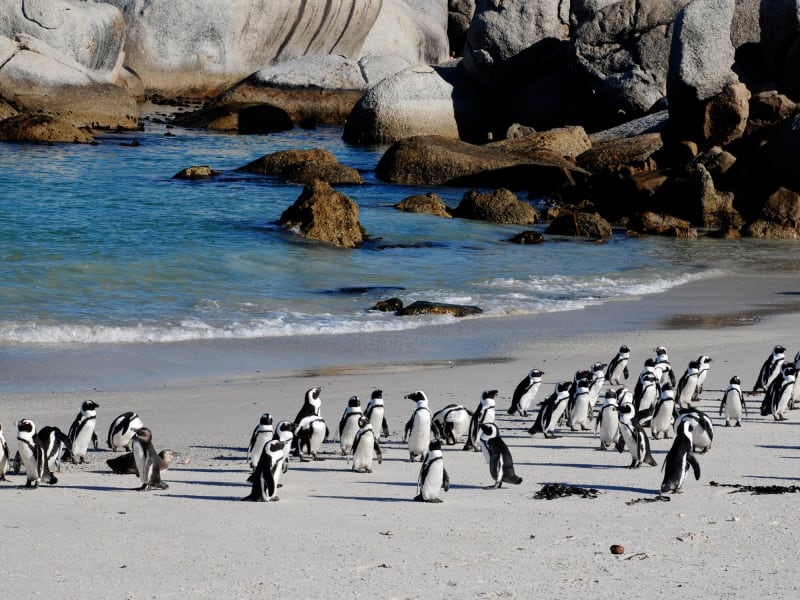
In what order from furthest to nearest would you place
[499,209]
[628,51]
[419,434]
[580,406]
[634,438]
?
[628,51], [499,209], [580,406], [419,434], [634,438]

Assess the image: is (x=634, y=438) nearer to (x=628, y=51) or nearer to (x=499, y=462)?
(x=499, y=462)

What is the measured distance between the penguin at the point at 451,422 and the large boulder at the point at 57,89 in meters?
31.4

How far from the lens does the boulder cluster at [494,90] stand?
79.0ft

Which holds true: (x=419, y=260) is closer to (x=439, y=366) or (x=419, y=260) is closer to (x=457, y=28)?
(x=439, y=366)

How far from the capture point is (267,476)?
699 cm

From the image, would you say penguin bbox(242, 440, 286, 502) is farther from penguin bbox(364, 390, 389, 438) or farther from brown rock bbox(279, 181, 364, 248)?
brown rock bbox(279, 181, 364, 248)

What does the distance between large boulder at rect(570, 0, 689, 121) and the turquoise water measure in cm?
756

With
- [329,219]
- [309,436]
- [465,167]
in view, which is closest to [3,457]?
[309,436]

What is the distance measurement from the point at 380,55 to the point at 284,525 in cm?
4326

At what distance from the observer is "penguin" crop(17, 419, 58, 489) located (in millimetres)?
7312

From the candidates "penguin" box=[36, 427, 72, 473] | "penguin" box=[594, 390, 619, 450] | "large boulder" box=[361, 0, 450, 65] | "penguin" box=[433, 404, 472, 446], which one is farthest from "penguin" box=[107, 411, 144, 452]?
"large boulder" box=[361, 0, 450, 65]

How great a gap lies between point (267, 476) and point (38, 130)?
96.6 feet

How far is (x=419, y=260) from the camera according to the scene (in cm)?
1959

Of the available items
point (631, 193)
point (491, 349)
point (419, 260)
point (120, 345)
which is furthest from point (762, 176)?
point (120, 345)
